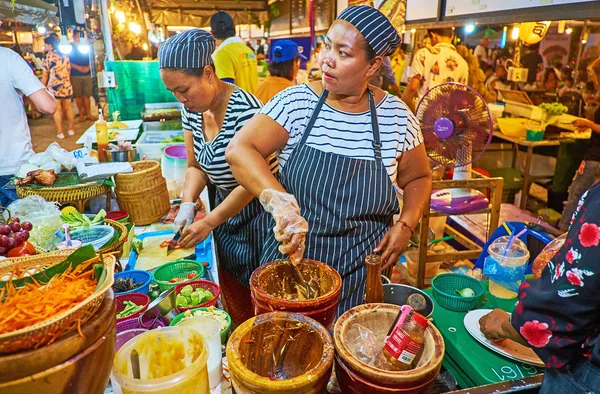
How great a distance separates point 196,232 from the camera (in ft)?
7.56

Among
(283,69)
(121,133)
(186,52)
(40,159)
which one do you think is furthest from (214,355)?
(121,133)

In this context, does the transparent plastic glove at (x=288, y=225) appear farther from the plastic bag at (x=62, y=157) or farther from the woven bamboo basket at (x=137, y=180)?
the plastic bag at (x=62, y=157)

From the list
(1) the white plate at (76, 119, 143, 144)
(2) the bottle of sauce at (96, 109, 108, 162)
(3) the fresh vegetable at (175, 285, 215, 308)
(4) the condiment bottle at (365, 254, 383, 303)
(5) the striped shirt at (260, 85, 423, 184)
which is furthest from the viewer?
(1) the white plate at (76, 119, 143, 144)

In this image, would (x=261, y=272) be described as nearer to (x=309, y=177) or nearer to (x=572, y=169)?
(x=309, y=177)

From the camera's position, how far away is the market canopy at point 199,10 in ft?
36.5

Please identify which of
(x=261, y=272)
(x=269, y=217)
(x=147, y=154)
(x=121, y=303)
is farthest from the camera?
(x=147, y=154)

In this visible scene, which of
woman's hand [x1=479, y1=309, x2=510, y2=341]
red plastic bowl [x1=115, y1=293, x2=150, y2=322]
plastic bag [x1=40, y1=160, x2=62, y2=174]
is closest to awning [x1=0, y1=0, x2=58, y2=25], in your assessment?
plastic bag [x1=40, y1=160, x2=62, y2=174]

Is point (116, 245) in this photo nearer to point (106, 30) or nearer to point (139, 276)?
point (139, 276)

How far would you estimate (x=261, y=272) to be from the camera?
53.5 inches

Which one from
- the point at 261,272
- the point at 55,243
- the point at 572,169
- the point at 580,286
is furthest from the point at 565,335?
the point at 572,169

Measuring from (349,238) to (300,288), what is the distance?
0.45m

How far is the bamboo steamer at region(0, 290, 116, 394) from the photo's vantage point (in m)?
0.76

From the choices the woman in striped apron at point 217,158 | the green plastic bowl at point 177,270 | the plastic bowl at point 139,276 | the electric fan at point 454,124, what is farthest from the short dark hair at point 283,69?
the plastic bowl at point 139,276

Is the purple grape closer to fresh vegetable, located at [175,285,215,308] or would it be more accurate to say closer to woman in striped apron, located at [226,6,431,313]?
fresh vegetable, located at [175,285,215,308]
